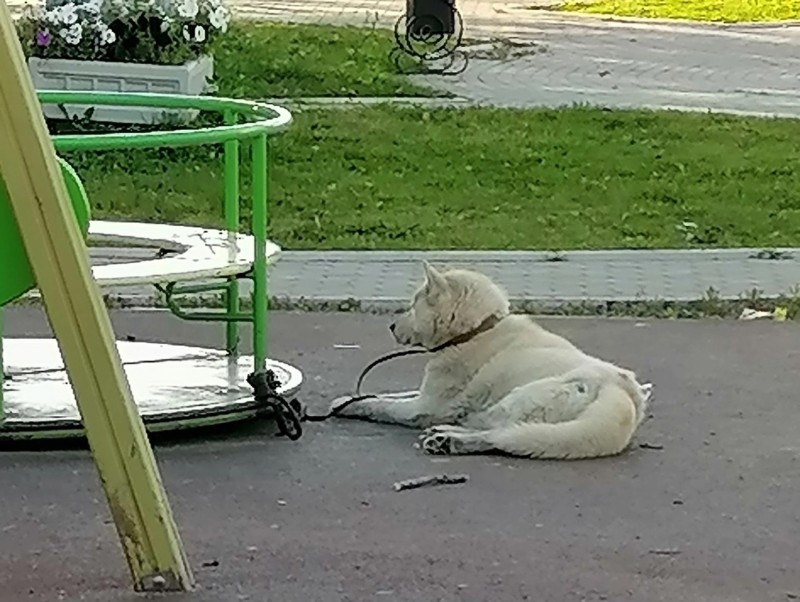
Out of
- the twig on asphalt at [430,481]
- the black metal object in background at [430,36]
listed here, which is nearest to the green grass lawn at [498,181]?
the black metal object in background at [430,36]

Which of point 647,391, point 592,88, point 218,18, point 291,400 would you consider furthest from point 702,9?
point 291,400

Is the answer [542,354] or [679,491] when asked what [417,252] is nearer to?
[542,354]

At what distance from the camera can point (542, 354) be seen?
6.89 metres

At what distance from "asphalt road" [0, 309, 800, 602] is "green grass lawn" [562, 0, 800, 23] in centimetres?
1784

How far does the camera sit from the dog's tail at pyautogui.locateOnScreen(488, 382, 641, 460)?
21.2 ft

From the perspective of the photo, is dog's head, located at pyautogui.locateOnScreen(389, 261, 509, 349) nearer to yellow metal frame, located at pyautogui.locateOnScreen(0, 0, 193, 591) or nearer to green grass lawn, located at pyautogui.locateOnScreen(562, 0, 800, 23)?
yellow metal frame, located at pyautogui.locateOnScreen(0, 0, 193, 591)

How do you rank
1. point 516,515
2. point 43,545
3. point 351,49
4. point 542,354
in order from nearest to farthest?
point 43,545 < point 516,515 < point 542,354 < point 351,49

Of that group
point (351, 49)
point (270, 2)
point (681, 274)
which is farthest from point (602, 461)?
point (270, 2)

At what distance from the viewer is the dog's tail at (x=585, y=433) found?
6.45m

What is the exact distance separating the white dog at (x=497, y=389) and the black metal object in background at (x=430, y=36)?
11614 mm

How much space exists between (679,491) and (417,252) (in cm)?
449

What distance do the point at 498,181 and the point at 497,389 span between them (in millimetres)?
5786

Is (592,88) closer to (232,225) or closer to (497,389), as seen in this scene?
(232,225)

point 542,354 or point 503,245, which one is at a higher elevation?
point 542,354
